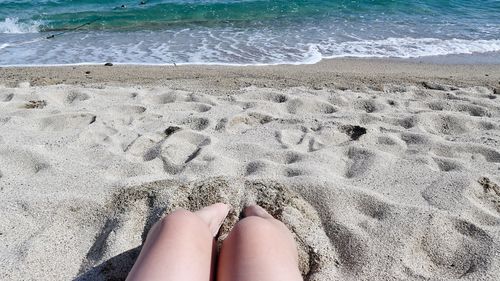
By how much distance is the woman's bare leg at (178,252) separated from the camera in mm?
1604

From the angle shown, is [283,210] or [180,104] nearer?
[283,210]

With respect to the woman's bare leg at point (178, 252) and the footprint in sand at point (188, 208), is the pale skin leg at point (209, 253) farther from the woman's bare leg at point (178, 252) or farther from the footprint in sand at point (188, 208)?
the footprint in sand at point (188, 208)

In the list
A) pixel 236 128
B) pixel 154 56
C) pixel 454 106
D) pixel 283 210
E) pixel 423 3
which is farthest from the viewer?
pixel 423 3

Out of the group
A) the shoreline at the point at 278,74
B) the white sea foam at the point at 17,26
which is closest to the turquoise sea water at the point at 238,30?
the white sea foam at the point at 17,26

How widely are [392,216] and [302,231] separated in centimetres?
44

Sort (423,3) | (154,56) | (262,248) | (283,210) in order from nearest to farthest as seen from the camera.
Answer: (262,248) → (283,210) → (154,56) → (423,3)

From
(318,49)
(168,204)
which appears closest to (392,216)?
(168,204)

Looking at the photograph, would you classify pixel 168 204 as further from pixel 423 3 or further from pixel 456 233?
pixel 423 3

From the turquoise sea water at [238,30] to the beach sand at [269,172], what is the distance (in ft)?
7.95

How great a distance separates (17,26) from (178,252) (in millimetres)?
8933

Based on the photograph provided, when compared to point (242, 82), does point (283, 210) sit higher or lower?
higher

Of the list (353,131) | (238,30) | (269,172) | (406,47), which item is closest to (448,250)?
(269,172)

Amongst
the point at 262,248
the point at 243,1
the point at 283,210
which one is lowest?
the point at 243,1

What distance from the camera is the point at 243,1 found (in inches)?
433
